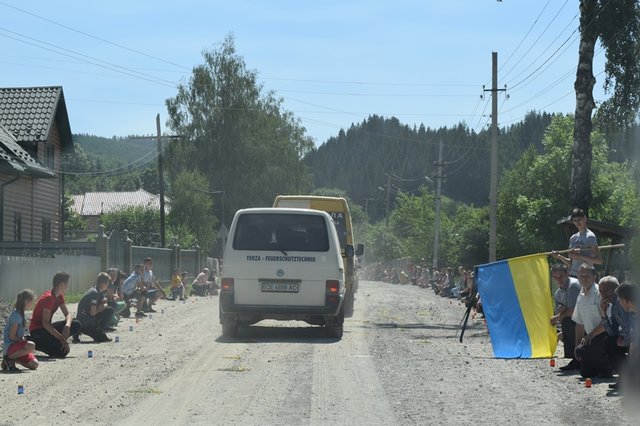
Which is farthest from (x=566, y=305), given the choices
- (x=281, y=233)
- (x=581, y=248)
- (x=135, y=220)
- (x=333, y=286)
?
(x=135, y=220)

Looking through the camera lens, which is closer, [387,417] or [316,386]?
[387,417]

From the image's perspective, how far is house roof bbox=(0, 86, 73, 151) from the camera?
4166cm

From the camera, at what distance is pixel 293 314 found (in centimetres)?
1878

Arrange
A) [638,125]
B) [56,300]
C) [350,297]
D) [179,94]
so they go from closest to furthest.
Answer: [56,300] < [638,125] < [350,297] < [179,94]

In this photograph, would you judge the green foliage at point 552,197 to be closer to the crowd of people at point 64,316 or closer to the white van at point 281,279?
the crowd of people at point 64,316

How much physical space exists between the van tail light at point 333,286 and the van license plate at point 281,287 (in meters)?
0.53

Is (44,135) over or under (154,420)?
over

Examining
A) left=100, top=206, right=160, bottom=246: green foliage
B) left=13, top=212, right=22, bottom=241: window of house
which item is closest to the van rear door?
left=13, top=212, right=22, bottom=241: window of house

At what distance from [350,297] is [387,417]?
18309mm

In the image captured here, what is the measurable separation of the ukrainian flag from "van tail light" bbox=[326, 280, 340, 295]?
3.25 m

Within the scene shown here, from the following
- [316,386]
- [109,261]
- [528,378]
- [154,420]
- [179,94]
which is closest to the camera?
[154,420]

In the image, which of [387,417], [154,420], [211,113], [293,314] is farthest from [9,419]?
[211,113]

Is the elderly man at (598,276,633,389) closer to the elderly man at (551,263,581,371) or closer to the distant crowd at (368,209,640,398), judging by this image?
the distant crowd at (368,209,640,398)

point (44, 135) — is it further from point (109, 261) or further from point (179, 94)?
point (179, 94)
